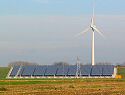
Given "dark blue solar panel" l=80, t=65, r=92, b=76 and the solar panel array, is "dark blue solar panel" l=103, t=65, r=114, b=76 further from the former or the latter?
"dark blue solar panel" l=80, t=65, r=92, b=76

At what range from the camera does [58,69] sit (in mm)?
120062

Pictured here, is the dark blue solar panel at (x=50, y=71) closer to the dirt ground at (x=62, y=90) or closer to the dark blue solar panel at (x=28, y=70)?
the dark blue solar panel at (x=28, y=70)

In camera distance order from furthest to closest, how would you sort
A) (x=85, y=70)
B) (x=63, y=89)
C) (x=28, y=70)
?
1. (x=28, y=70)
2. (x=85, y=70)
3. (x=63, y=89)

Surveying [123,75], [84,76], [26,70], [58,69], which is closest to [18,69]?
[26,70]

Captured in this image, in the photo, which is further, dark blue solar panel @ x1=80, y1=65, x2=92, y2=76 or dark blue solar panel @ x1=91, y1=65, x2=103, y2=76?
dark blue solar panel @ x1=80, y1=65, x2=92, y2=76

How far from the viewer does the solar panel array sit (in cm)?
11419

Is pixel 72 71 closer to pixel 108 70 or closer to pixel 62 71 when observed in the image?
pixel 62 71

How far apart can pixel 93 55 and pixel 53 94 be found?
6943 centimetres

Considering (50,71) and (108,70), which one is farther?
(50,71)

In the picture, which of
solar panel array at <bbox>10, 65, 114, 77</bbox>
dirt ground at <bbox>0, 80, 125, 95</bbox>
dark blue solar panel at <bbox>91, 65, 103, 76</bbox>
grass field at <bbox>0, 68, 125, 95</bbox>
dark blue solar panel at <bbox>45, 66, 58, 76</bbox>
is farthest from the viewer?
dark blue solar panel at <bbox>45, 66, 58, 76</bbox>

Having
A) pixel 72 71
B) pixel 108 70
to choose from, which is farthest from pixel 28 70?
pixel 108 70

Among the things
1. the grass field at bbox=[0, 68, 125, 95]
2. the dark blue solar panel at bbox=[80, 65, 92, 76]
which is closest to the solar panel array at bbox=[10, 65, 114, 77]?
the dark blue solar panel at bbox=[80, 65, 92, 76]

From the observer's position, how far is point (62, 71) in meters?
117

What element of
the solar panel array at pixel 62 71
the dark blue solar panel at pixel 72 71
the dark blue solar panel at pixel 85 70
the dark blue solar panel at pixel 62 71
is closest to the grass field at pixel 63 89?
the dark blue solar panel at pixel 72 71
